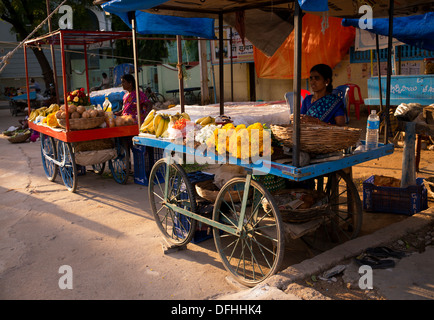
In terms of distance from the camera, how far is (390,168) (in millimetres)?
6883

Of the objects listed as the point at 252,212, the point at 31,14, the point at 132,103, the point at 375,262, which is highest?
the point at 31,14

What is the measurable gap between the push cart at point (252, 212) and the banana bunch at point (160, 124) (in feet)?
0.37

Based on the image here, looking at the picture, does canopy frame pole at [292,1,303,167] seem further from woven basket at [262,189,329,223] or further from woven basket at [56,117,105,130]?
woven basket at [56,117,105,130]

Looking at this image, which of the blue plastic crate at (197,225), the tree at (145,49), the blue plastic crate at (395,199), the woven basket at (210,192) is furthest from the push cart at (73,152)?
the tree at (145,49)

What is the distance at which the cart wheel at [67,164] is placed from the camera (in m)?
6.31

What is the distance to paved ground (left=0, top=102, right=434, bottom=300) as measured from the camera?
318cm

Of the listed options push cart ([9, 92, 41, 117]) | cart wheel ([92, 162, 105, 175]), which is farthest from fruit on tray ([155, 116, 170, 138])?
push cart ([9, 92, 41, 117])

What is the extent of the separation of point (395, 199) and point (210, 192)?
8.02 ft

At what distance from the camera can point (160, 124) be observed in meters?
4.36

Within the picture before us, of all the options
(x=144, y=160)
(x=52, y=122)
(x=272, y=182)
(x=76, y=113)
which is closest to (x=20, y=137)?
(x=52, y=122)

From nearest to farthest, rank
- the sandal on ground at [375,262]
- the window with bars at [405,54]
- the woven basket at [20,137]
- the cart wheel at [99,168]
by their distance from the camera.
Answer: the sandal on ground at [375,262] < the cart wheel at [99,168] < the window with bars at [405,54] < the woven basket at [20,137]

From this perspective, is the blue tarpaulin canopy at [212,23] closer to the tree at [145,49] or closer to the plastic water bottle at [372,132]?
the plastic water bottle at [372,132]

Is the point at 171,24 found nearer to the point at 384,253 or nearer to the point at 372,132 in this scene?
the point at 372,132

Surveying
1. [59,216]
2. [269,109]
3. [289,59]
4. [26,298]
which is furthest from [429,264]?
[289,59]
